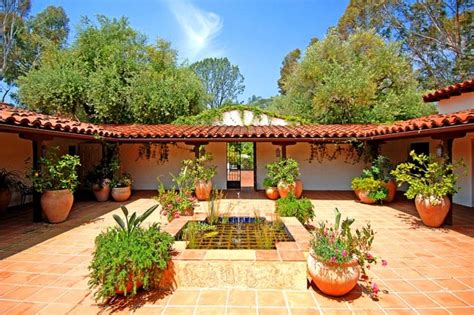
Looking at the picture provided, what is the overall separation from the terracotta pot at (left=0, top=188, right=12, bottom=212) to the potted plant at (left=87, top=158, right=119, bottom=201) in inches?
86.1

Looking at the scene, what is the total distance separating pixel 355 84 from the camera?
1406 cm

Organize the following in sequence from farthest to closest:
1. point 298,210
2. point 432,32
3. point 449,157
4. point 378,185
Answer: point 432,32 → point 378,185 → point 449,157 → point 298,210

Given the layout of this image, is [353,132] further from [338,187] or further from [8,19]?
[8,19]

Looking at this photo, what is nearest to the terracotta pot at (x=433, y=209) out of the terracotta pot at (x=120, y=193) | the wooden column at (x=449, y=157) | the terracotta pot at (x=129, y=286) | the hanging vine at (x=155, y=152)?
the wooden column at (x=449, y=157)

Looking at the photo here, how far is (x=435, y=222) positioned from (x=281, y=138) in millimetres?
4718

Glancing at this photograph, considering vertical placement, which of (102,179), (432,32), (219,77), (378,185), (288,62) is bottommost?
(378,185)

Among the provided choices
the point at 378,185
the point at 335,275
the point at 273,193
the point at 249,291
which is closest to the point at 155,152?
the point at 273,193

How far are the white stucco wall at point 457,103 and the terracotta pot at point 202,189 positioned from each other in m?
8.63

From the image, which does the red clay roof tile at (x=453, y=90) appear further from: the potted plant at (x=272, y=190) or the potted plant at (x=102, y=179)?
the potted plant at (x=102, y=179)

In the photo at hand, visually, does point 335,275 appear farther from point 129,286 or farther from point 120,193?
point 120,193

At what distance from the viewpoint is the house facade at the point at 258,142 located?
634 cm

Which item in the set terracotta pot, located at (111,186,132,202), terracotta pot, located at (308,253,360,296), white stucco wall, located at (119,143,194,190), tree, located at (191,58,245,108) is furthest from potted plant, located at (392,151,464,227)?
tree, located at (191,58,245,108)

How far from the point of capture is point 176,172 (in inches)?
450

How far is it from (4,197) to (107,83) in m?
8.28
